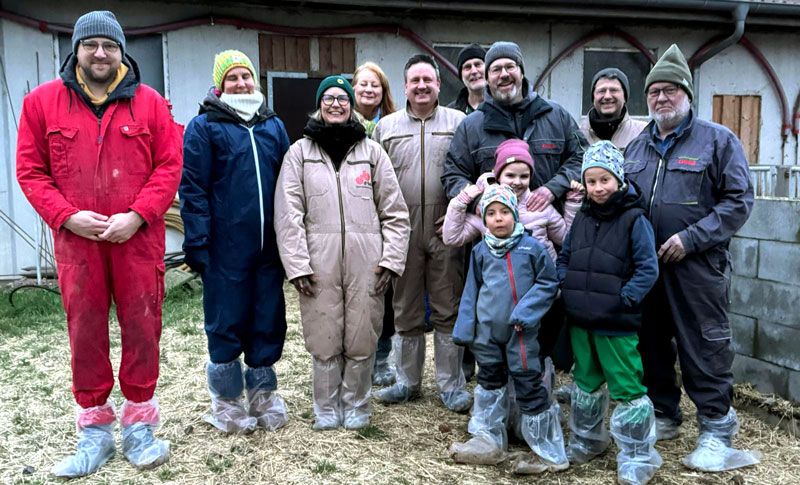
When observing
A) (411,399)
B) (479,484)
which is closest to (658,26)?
(411,399)

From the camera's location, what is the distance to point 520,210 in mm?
3713

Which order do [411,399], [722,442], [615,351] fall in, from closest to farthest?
[615,351], [722,442], [411,399]

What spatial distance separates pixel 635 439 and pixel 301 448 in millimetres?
1843

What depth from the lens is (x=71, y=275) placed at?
3369 mm

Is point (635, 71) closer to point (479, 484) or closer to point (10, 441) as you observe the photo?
point (479, 484)

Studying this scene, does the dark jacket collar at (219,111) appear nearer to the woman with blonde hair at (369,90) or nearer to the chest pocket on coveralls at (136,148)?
the chest pocket on coveralls at (136,148)

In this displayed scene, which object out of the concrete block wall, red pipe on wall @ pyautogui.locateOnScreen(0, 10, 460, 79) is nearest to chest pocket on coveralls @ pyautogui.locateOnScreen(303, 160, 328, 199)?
the concrete block wall

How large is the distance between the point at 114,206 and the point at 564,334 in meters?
2.49

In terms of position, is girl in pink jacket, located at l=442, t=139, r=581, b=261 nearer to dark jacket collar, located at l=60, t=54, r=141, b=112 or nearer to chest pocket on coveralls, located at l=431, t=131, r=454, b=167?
chest pocket on coveralls, located at l=431, t=131, r=454, b=167

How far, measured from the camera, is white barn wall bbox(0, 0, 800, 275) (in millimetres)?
7719

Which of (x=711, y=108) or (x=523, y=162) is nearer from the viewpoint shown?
(x=523, y=162)

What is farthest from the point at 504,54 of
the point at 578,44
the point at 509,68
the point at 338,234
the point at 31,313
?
the point at 578,44

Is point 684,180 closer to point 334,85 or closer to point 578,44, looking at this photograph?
point 334,85

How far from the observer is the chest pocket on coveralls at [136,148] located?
345cm
